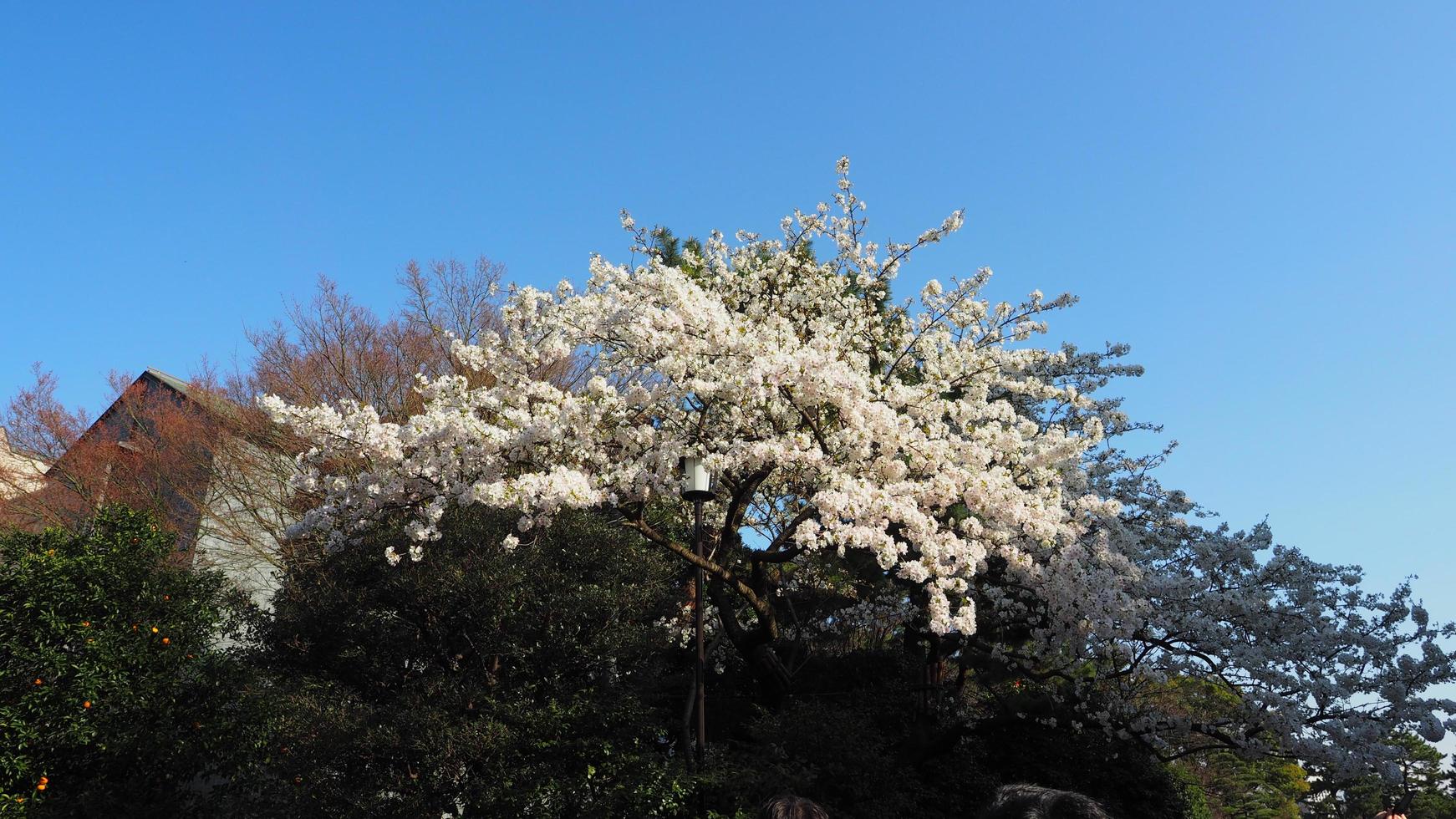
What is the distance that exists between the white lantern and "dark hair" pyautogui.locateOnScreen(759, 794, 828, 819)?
6143 mm

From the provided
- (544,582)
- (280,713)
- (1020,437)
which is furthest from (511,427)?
(1020,437)

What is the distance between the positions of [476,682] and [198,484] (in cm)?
1263

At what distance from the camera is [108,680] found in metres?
11.0

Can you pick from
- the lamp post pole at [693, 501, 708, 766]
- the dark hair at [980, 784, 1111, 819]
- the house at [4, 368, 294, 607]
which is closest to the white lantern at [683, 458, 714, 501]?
the lamp post pole at [693, 501, 708, 766]

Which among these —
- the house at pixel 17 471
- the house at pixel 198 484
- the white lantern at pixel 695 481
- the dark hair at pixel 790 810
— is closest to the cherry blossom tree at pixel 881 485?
the white lantern at pixel 695 481

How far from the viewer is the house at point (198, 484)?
19969mm

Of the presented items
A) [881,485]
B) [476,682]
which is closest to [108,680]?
[476,682]

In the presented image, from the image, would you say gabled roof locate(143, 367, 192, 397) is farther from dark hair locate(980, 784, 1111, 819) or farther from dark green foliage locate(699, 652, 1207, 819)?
dark hair locate(980, 784, 1111, 819)

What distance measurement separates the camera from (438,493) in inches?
429

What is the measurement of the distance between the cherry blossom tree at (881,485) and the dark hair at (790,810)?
210 inches

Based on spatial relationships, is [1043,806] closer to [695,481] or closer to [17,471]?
[695,481]

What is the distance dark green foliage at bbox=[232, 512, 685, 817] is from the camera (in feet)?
33.7

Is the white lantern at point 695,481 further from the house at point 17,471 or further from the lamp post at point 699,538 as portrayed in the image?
the house at point 17,471

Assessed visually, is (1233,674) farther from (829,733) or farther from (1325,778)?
(829,733)
